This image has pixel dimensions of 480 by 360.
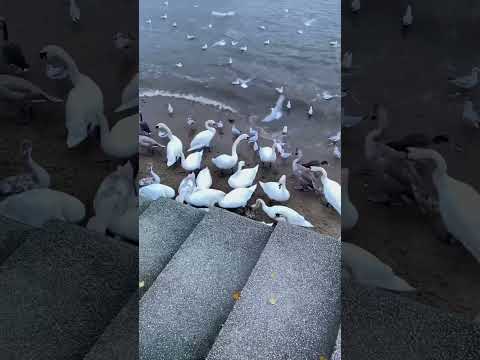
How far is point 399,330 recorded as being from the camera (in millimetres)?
1172

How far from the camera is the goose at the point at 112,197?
123 centimetres

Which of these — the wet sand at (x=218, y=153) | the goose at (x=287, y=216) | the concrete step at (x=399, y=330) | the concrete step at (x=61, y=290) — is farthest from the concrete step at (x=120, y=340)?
the wet sand at (x=218, y=153)

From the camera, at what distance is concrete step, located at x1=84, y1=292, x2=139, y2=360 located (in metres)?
1.12

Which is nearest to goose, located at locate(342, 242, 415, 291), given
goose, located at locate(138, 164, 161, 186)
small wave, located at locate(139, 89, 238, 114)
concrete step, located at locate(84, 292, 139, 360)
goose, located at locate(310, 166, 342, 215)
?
concrete step, located at locate(84, 292, 139, 360)

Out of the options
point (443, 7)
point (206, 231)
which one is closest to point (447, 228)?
point (443, 7)

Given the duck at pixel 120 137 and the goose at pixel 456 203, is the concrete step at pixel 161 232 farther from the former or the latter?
the goose at pixel 456 203

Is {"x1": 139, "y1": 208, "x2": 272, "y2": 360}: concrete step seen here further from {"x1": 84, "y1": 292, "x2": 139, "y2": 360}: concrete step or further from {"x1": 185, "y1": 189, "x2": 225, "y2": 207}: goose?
{"x1": 185, "y1": 189, "x2": 225, "y2": 207}: goose

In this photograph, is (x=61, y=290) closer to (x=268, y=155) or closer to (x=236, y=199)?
(x=236, y=199)

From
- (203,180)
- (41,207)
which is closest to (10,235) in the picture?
(41,207)

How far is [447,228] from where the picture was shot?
97 centimetres

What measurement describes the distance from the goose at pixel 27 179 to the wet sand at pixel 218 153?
191 centimetres

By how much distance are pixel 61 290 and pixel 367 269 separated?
0.94m

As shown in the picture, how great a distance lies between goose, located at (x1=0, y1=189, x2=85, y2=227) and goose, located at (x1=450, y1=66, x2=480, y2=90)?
1.13 m

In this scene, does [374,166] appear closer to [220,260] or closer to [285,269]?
[285,269]
